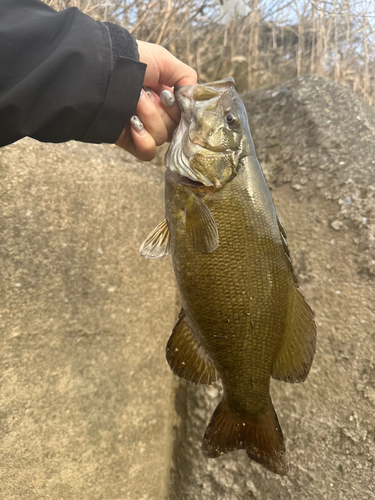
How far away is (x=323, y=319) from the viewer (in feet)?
5.17

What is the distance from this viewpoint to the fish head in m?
1.14

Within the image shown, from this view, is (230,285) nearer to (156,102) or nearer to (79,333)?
(156,102)

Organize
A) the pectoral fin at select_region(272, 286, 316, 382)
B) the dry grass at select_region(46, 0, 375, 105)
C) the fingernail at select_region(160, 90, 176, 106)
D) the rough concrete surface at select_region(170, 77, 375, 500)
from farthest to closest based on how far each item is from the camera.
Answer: the dry grass at select_region(46, 0, 375, 105), the rough concrete surface at select_region(170, 77, 375, 500), the fingernail at select_region(160, 90, 176, 106), the pectoral fin at select_region(272, 286, 316, 382)

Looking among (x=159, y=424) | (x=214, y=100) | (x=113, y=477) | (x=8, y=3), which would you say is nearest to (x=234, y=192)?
(x=214, y=100)

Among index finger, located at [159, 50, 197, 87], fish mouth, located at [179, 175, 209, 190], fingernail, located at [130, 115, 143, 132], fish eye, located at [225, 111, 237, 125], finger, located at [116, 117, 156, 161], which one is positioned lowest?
fish mouth, located at [179, 175, 209, 190]

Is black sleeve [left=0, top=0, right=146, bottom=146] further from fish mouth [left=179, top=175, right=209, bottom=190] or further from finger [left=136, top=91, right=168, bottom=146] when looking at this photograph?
fish mouth [left=179, top=175, right=209, bottom=190]

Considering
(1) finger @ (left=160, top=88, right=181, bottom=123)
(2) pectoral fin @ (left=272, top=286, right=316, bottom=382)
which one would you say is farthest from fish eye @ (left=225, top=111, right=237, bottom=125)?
(2) pectoral fin @ (left=272, top=286, right=316, bottom=382)

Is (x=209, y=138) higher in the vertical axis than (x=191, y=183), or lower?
higher

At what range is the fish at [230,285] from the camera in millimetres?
1041

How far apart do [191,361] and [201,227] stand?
18.9 inches

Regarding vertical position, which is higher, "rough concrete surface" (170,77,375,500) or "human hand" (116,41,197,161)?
"human hand" (116,41,197,161)

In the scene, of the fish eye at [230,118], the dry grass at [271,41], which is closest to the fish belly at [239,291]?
the fish eye at [230,118]

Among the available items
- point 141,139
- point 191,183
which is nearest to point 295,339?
point 191,183

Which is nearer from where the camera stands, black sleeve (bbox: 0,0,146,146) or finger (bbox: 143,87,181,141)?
black sleeve (bbox: 0,0,146,146)
